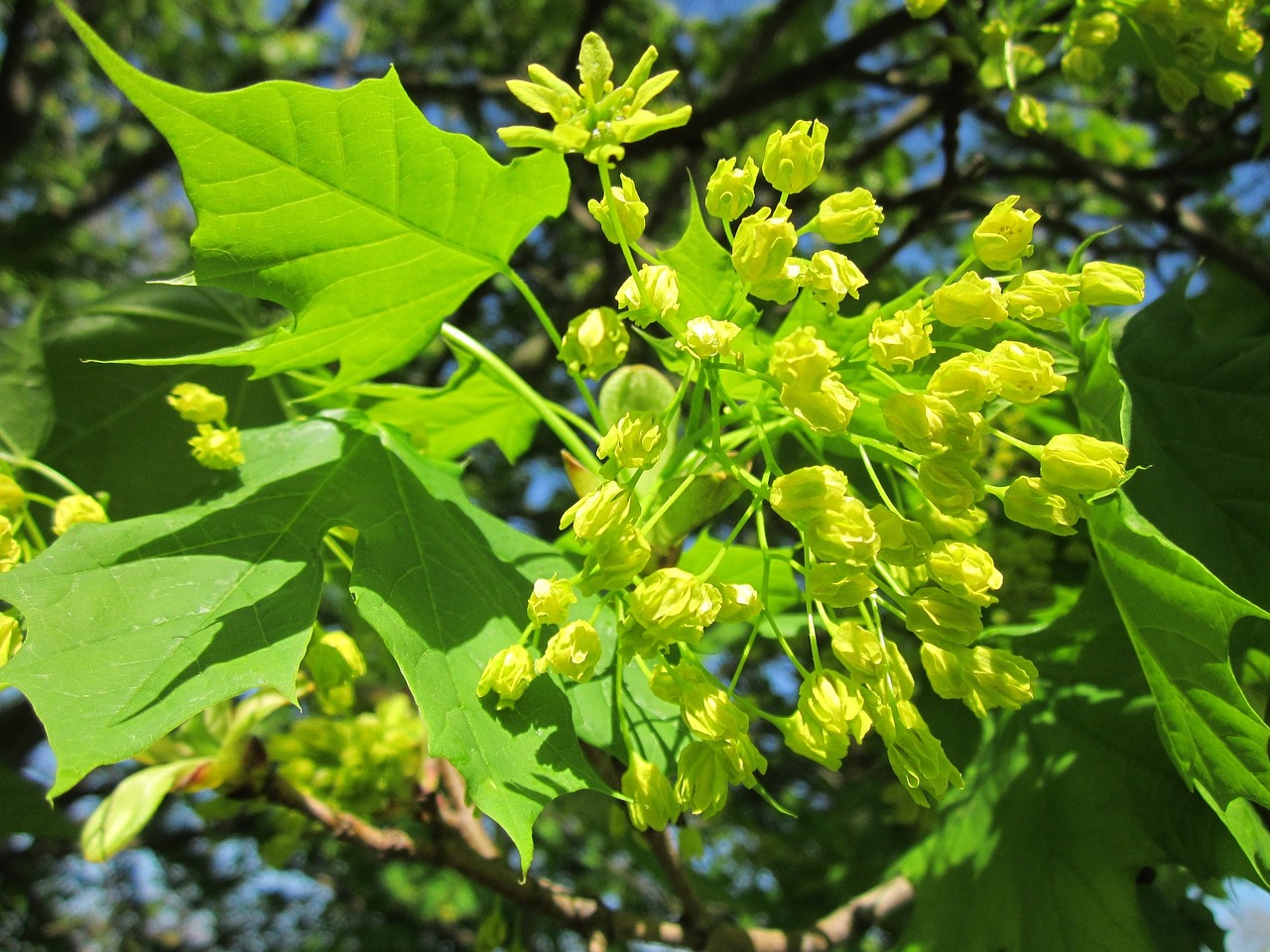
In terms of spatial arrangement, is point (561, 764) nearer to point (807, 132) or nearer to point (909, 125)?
point (807, 132)

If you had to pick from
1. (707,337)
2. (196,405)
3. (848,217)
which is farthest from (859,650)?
(196,405)

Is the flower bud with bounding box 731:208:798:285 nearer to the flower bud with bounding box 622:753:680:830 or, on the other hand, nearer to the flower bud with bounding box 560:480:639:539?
the flower bud with bounding box 560:480:639:539

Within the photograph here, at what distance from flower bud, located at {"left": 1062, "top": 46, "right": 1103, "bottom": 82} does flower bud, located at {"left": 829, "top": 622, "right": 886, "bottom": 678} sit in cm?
159

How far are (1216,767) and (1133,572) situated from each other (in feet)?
0.82

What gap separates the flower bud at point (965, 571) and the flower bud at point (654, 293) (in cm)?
46

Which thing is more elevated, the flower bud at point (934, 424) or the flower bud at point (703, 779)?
the flower bud at point (934, 424)

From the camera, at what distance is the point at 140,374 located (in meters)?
1.93

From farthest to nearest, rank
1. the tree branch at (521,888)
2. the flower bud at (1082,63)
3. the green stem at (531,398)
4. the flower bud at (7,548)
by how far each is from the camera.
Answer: the flower bud at (1082,63) < the tree branch at (521,888) < the green stem at (531,398) < the flower bud at (7,548)

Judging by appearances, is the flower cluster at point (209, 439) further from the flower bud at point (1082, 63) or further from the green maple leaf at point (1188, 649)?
the flower bud at point (1082, 63)

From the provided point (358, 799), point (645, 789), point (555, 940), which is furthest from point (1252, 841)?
point (555, 940)

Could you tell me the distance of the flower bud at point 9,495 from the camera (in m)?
1.33

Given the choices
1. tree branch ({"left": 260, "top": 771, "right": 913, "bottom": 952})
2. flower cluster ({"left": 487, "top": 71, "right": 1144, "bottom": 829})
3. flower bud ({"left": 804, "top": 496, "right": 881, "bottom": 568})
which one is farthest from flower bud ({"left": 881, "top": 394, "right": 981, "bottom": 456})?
tree branch ({"left": 260, "top": 771, "right": 913, "bottom": 952})

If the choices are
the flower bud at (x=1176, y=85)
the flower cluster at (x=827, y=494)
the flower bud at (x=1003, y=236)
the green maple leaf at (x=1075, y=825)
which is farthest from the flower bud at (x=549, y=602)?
the flower bud at (x=1176, y=85)

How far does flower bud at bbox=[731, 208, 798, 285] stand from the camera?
107 centimetres
